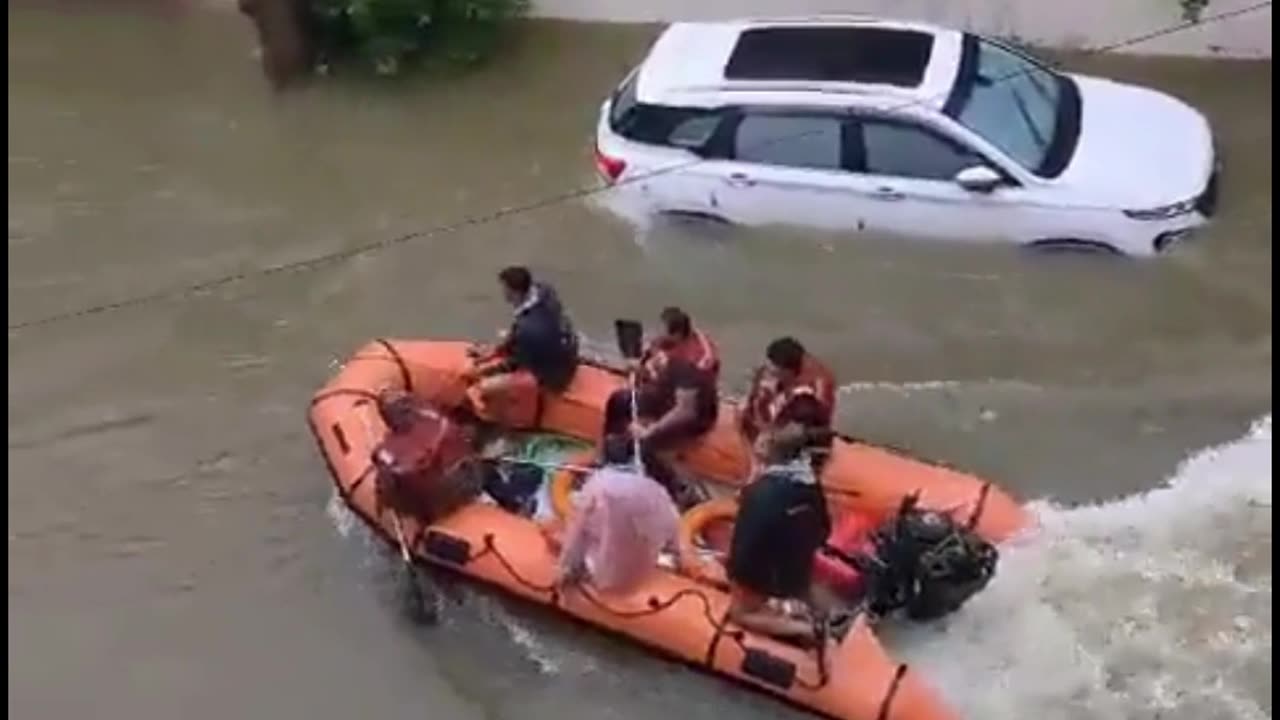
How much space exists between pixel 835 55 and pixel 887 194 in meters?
0.96

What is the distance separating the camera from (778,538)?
1071 centimetres

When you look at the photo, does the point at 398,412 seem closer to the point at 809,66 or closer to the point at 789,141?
the point at 789,141

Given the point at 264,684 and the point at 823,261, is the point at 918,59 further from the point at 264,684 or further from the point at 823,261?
the point at 264,684

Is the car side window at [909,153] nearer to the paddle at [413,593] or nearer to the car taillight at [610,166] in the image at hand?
the car taillight at [610,166]

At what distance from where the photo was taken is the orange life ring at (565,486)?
12102mm

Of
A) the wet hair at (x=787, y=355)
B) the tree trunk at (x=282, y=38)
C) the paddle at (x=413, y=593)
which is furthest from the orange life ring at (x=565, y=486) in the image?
the tree trunk at (x=282, y=38)

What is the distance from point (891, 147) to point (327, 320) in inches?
156

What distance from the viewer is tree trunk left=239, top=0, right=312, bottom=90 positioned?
1725 centimetres

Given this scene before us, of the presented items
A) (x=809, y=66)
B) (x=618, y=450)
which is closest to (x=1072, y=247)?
(x=809, y=66)

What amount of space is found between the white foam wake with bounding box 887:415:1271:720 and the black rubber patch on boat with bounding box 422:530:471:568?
2340 millimetres

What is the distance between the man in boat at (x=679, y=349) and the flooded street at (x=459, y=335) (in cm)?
156

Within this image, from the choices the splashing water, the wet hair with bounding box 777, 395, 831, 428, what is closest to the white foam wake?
the splashing water

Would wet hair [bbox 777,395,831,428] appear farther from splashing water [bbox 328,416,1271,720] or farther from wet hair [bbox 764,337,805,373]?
splashing water [bbox 328,416,1271,720]

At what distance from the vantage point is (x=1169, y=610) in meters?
11.9
